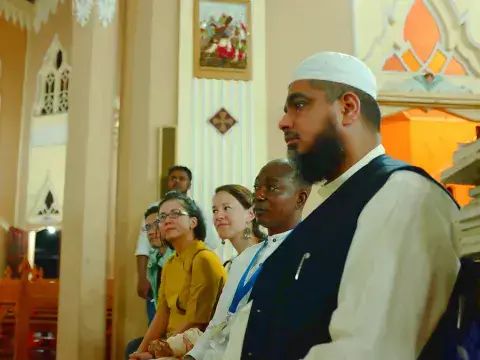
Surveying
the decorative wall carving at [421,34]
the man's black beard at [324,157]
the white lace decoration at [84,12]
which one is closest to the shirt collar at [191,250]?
the man's black beard at [324,157]

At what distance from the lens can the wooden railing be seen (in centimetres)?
602

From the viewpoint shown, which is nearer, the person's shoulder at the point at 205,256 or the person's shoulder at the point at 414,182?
the person's shoulder at the point at 414,182

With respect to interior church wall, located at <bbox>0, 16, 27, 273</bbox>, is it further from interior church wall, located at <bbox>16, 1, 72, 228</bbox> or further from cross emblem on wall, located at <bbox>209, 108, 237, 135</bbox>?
cross emblem on wall, located at <bbox>209, 108, 237, 135</bbox>

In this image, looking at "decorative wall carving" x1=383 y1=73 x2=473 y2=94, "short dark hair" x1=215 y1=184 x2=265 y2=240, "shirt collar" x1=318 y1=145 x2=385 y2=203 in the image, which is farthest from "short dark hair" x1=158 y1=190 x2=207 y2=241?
"decorative wall carving" x1=383 y1=73 x2=473 y2=94

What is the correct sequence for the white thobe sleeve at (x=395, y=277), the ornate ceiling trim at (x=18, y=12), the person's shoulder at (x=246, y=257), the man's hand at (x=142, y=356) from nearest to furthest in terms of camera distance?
the white thobe sleeve at (x=395, y=277)
the person's shoulder at (x=246, y=257)
the man's hand at (x=142, y=356)
the ornate ceiling trim at (x=18, y=12)

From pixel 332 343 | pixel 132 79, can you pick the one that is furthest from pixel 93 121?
pixel 332 343

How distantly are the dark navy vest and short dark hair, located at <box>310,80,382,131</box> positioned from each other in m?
0.13

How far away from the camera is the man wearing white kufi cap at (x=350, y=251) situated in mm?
1142

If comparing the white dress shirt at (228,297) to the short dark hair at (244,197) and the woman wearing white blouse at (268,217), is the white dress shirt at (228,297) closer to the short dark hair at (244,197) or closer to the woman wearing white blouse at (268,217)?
the woman wearing white blouse at (268,217)

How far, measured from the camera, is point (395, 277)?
3.76 ft

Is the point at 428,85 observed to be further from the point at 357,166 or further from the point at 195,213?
the point at 357,166

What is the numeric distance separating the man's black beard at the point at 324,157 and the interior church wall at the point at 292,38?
3.88 metres

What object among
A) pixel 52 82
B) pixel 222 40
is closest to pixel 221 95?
pixel 222 40

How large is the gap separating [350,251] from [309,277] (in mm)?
134
